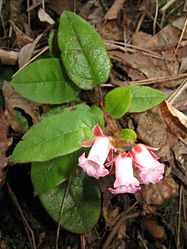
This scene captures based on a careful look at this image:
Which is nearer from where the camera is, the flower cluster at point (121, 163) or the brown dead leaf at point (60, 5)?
the flower cluster at point (121, 163)

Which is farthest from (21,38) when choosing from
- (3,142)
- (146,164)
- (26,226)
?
(146,164)

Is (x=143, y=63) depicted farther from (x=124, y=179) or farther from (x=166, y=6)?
(x=124, y=179)

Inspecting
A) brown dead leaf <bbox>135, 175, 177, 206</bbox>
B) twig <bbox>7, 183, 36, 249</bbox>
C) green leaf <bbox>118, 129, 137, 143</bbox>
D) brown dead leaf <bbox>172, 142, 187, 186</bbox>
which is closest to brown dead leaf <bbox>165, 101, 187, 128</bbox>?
brown dead leaf <bbox>172, 142, 187, 186</bbox>

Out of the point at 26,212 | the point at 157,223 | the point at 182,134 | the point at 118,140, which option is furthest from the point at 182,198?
the point at 26,212

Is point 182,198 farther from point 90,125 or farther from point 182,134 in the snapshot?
point 90,125

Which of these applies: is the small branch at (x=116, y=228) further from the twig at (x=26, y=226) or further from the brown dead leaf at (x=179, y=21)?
the brown dead leaf at (x=179, y=21)

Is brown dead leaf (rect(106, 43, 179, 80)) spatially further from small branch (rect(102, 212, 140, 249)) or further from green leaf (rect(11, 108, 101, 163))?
small branch (rect(102, 212, 140, 249))

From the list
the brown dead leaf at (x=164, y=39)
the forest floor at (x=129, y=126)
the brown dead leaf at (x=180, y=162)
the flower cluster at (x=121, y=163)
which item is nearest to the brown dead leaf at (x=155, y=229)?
the forest floor at (x=129, y=126)

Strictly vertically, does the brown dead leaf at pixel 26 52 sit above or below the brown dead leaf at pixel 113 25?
below
